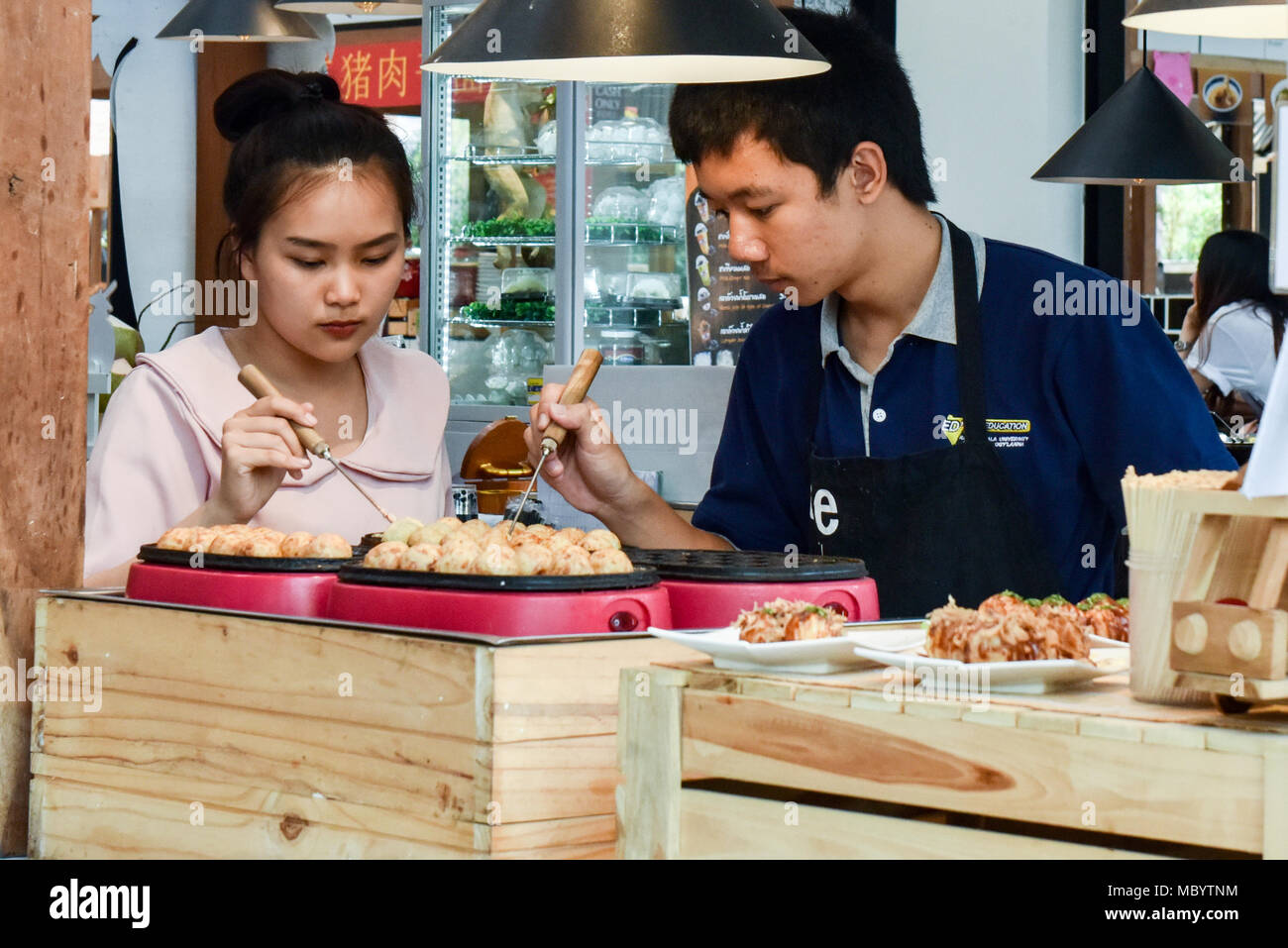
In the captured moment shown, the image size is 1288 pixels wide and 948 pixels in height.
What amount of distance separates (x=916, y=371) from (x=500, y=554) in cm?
104

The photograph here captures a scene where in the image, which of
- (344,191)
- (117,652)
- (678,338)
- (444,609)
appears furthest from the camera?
(678,338)

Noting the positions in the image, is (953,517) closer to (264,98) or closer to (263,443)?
(263,443)

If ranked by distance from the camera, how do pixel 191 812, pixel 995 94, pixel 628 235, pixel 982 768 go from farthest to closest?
pixel 628 235
pixel 995 94
pixel 191 812
pixel 982 768

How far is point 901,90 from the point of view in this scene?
97.3 inches

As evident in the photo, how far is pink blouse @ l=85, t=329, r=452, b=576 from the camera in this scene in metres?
2.37

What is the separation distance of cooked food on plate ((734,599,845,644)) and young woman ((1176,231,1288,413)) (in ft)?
16.7

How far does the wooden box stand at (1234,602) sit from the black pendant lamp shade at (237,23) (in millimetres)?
3456

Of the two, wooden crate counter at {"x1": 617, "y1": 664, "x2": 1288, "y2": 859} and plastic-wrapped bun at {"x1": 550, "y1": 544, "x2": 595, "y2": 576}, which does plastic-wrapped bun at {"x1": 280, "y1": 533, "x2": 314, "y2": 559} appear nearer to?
plastic-wrapped bun at {"x1": 550, "y1": 544, "x2": 595, "y2": 576}

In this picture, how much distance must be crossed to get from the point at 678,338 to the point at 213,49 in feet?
11.0

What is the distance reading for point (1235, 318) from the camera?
6.12 meters

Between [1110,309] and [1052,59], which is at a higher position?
[1052,59]

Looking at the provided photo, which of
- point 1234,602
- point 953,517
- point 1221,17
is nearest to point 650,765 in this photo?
point 1234,602
